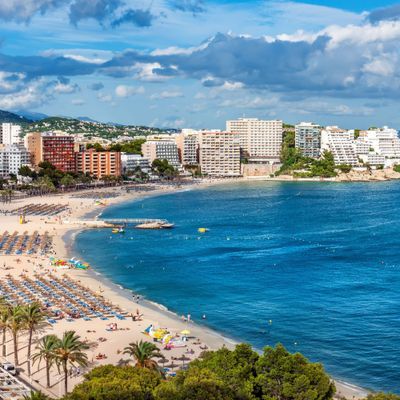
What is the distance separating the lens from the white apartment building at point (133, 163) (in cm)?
16706

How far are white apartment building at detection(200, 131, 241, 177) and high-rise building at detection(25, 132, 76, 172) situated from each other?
161 ft

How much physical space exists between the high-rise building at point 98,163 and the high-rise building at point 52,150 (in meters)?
2.13

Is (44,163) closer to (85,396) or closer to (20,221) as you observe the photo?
(20,221)

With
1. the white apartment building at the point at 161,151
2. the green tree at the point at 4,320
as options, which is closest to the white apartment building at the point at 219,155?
the white apartment building at the point at 161,151

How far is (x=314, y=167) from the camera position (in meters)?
186

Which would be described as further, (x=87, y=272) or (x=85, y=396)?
(x=87, y=272)

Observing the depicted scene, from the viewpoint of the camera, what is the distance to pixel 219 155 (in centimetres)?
19225

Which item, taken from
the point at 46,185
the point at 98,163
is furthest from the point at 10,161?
the point at 98,163

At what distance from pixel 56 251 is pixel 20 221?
815 inches

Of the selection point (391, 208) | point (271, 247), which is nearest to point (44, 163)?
point (391, 208)

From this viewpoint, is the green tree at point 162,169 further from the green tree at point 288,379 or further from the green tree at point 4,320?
the green tree at point 288,379

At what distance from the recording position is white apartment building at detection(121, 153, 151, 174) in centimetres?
16706

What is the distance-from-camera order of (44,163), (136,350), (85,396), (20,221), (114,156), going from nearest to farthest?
1. (85,396)
2. (136,350)
3. (20,221)
4. (44,163)
5. (114,156)

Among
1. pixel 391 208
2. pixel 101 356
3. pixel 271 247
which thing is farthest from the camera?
pixel 391 208
